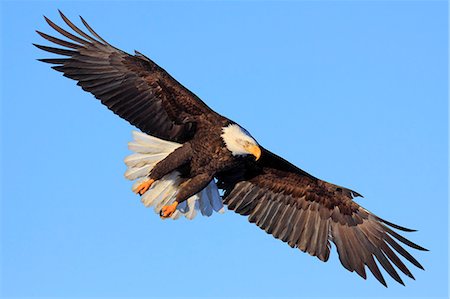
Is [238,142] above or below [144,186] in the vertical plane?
above

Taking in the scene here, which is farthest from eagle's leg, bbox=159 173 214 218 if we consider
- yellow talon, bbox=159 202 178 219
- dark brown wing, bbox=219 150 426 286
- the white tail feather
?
dark brown wing, bbox=219 150 426 286

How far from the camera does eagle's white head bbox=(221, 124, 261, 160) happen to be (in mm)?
9617

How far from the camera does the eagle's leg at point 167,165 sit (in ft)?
32.0

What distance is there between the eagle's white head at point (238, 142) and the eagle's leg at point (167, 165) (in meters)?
0.41

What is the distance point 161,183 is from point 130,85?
1134mm

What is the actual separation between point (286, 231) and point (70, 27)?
3069mm

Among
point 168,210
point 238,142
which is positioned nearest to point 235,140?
point 238,142

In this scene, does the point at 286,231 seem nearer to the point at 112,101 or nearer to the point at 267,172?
the point at 267,172

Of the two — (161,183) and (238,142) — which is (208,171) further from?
(161,183)

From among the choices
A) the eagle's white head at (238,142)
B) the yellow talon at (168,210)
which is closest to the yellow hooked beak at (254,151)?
the eagle's white head at (238,142)

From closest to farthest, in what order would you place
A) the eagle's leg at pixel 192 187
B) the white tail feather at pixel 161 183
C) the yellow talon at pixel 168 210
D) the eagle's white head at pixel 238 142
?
the eagle's white head at pixel 238 142 < the eagle's leg at pixel 192 187 < the yellow talon at pixel 168 210 < the white tail feather at pixel 161 183

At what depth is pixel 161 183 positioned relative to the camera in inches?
404

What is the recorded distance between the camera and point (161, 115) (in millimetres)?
9852

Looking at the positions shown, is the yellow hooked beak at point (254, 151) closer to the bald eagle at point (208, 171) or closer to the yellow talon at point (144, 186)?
the bald eagle at point (208, 171)
